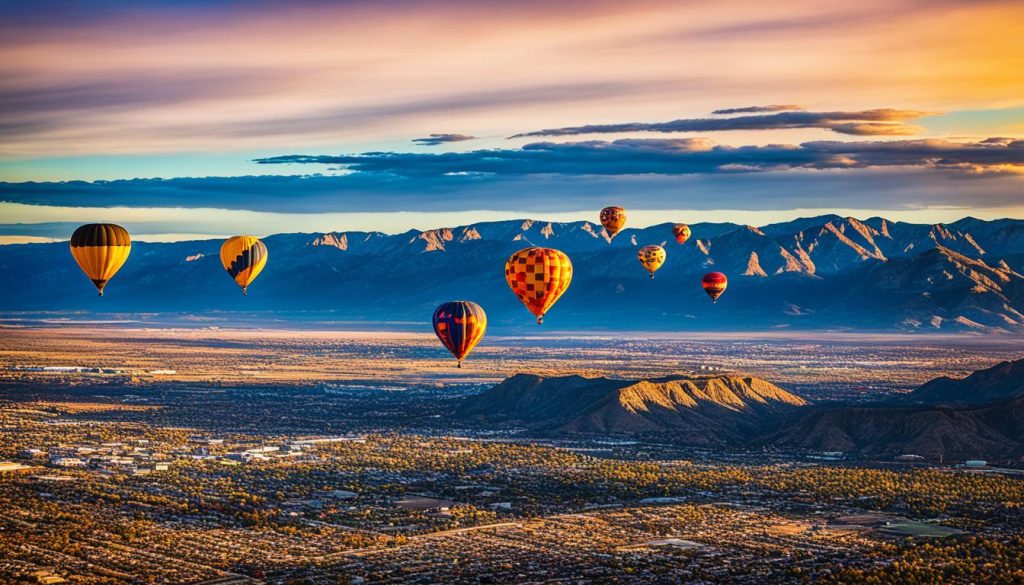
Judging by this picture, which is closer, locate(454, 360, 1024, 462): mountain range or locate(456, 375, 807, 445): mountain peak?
locate(454, 360, 1024, 462): mountain range

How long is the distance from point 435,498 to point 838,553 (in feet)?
79.3

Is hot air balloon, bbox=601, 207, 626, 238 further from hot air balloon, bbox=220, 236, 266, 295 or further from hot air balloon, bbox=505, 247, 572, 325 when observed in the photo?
hot air balloon, bbox=505, 247, 572, 325

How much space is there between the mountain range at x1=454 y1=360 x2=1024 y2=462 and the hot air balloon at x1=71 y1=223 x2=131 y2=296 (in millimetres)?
32935

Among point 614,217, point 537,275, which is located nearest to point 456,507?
point 537,275

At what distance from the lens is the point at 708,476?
298ft

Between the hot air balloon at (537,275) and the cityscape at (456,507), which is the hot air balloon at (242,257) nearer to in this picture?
the cityscape at (456,507)

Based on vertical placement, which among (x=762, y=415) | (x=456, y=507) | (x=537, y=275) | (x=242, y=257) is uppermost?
(x=242, y=257)

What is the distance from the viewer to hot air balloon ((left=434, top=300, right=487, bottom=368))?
355ft

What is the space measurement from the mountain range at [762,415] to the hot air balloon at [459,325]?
44.0ft

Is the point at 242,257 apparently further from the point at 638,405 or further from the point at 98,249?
the point at 638,405

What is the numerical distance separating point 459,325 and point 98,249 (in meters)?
35.6

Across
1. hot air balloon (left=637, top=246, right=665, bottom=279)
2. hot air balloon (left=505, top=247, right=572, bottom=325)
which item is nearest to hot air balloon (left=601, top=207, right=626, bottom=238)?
hot air balloon (left=637, top=246, right=665, bottom=279)

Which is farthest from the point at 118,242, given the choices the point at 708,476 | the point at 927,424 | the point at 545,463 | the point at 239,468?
the point at 927,424

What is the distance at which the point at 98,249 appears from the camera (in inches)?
4899
